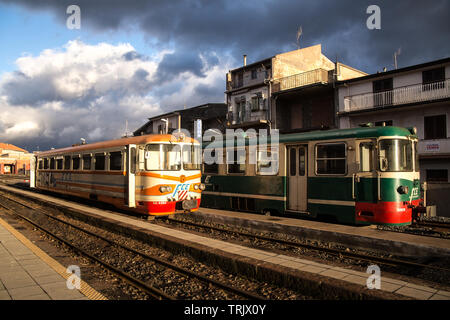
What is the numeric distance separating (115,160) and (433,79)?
19.8 m

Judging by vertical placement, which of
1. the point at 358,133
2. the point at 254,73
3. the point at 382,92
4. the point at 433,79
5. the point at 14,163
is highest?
the point at 254,73

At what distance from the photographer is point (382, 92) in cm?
2305

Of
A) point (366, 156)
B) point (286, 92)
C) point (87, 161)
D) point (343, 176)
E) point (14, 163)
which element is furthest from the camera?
point (14, 163)

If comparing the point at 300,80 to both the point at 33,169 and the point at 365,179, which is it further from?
the point at 33,169

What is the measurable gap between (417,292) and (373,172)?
4971mm

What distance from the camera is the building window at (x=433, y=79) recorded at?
20.8m

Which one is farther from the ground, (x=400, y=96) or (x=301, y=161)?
(x=400, y=96)

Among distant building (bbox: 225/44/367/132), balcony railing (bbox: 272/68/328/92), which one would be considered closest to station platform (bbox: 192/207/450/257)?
distant building (bbox: 225/44/367/132)

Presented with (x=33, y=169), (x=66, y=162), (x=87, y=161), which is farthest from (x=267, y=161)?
(x=33, y=169)

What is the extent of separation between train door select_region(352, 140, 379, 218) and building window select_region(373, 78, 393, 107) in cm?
1491

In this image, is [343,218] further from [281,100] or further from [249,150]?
[281,100]

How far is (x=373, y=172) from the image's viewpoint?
384 inches

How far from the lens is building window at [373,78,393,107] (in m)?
22.9

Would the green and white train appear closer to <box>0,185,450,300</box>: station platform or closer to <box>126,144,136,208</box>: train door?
<box>0,185,450,300</box>: station platform
